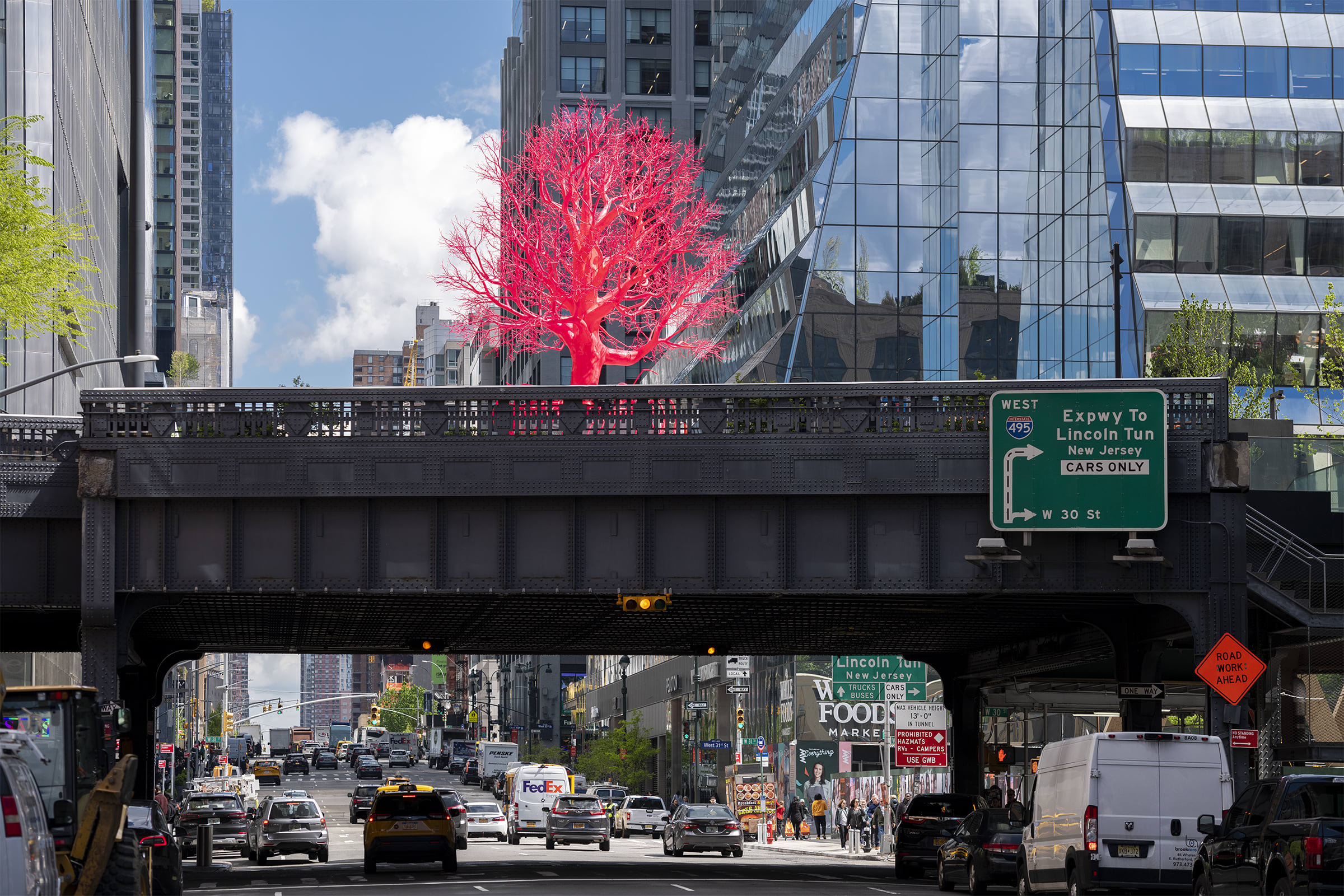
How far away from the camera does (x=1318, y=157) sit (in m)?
68.6

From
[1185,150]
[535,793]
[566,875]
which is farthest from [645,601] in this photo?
[1185,150]

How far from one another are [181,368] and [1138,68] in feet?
386

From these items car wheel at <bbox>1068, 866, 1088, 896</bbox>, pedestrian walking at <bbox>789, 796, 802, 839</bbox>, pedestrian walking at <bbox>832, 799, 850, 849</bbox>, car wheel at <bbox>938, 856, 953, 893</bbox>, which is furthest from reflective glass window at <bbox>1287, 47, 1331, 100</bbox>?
car wheel at <bbox>1068, 866, 1088, 896</bbox>

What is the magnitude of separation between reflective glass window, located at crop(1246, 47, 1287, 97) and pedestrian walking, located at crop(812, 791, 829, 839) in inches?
1365

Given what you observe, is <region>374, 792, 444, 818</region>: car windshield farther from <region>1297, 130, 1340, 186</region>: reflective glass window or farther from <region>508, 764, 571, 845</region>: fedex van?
<region>1297, 130, 1340, 186</region>: reflective glass window

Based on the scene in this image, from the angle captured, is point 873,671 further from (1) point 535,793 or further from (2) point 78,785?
(2) point 78,785

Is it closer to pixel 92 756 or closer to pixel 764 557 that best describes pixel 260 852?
pixel 764 557

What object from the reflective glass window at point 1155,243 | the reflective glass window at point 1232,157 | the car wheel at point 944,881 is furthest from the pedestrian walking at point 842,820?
the reflective glass window at point 1232,157

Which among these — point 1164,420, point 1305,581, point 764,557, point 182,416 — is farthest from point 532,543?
point 1305,581

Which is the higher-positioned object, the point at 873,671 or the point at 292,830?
the point at 873,671

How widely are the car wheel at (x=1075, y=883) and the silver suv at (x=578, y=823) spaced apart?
2903cm

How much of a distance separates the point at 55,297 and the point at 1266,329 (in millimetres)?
49099

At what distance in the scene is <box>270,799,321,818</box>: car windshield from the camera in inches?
1756

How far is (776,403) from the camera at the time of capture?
33312 millimetres
